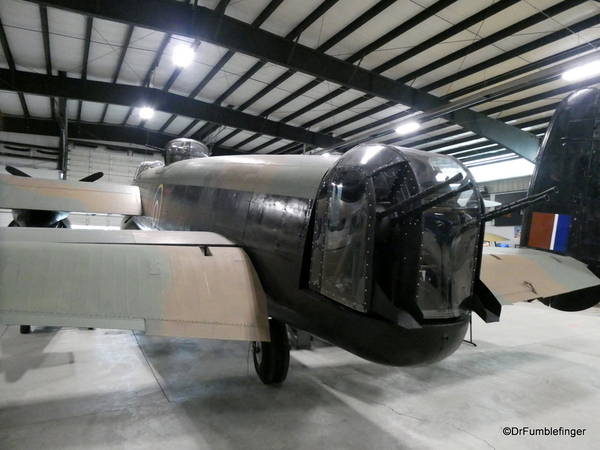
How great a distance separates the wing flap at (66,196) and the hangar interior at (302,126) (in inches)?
63.9

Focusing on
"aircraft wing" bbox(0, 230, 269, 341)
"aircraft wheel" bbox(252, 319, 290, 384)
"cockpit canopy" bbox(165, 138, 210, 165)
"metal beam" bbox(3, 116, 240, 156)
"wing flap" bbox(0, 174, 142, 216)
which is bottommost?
"aircraft wheel" bbox(252, 319, 290, 384)

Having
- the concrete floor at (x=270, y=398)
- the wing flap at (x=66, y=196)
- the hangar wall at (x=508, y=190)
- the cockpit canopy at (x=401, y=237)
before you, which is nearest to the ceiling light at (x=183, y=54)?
the wing flap at (x=66, y=196)

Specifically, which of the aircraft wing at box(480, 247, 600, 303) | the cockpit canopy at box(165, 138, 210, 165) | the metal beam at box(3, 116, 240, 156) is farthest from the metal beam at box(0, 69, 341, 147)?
the aircraft wing at box(480, 247, 600, 303)

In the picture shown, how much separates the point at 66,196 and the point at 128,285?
5.51 meters

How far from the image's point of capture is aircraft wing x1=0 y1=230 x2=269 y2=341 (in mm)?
2605

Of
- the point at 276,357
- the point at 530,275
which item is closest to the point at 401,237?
the point at 276,357

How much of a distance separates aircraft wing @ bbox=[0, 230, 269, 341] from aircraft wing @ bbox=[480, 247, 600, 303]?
267cm

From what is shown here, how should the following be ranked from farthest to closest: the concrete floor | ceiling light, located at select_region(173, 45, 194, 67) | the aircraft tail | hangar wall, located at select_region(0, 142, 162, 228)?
hangar wall, located at select_region(0, 142, 162, 228)
ceiling light, located at select_region(173, 45, 194, 67)
the aircraft tail
the concrete floor

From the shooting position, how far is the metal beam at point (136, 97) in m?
11.2

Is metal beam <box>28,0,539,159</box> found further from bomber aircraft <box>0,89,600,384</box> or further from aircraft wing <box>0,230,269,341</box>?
aircraft wing <box>0,230,269,341</box>

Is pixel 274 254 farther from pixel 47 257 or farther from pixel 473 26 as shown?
pixel 473 26

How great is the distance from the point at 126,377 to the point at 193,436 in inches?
65.0

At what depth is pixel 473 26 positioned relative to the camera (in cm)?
779

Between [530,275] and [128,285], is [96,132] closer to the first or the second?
[128,285]
